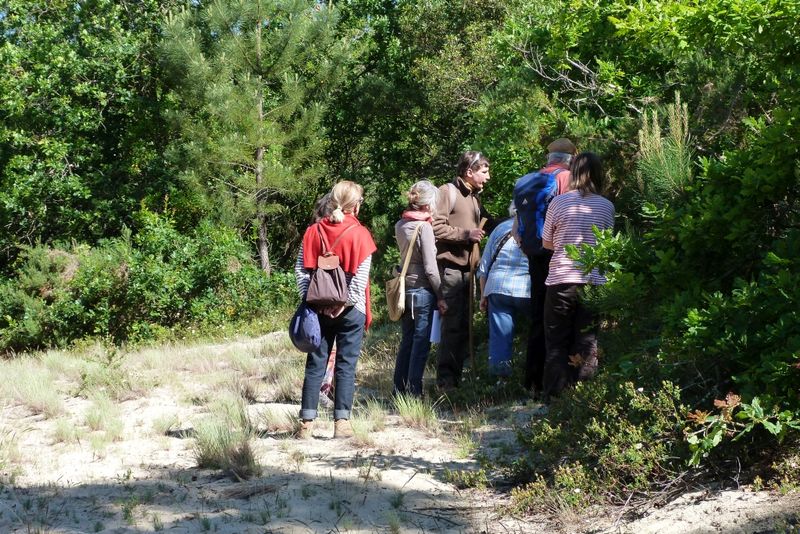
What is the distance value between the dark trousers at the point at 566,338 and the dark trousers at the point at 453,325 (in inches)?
43.3

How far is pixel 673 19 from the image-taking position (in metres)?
6.59

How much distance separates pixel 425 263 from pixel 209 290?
9.13 metres

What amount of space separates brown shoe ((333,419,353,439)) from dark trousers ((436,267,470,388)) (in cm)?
Answer: 129

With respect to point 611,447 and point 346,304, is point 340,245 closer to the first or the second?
point 346,304

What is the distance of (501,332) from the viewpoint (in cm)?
750

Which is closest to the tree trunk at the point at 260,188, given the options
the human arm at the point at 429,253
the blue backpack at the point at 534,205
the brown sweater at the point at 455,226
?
the brown sweater at the point at 455,226

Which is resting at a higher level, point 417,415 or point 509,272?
point 509,272

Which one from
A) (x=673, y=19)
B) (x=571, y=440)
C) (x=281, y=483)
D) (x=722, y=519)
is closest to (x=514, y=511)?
(x=571, y=440)

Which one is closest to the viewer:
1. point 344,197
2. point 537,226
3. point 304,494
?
point 304,494

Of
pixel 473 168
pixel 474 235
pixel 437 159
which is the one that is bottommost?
pixel 474 235

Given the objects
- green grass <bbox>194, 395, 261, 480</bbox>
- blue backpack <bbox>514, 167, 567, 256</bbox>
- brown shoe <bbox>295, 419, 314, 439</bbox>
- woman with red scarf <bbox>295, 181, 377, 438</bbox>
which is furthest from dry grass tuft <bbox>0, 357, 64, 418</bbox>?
blue backpack <bbox>514, 167, 567, 256</bbox>

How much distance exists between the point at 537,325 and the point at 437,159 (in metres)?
11.0

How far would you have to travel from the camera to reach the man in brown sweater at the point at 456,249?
757 cm

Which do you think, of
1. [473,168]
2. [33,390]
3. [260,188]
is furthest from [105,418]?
[260,188]
